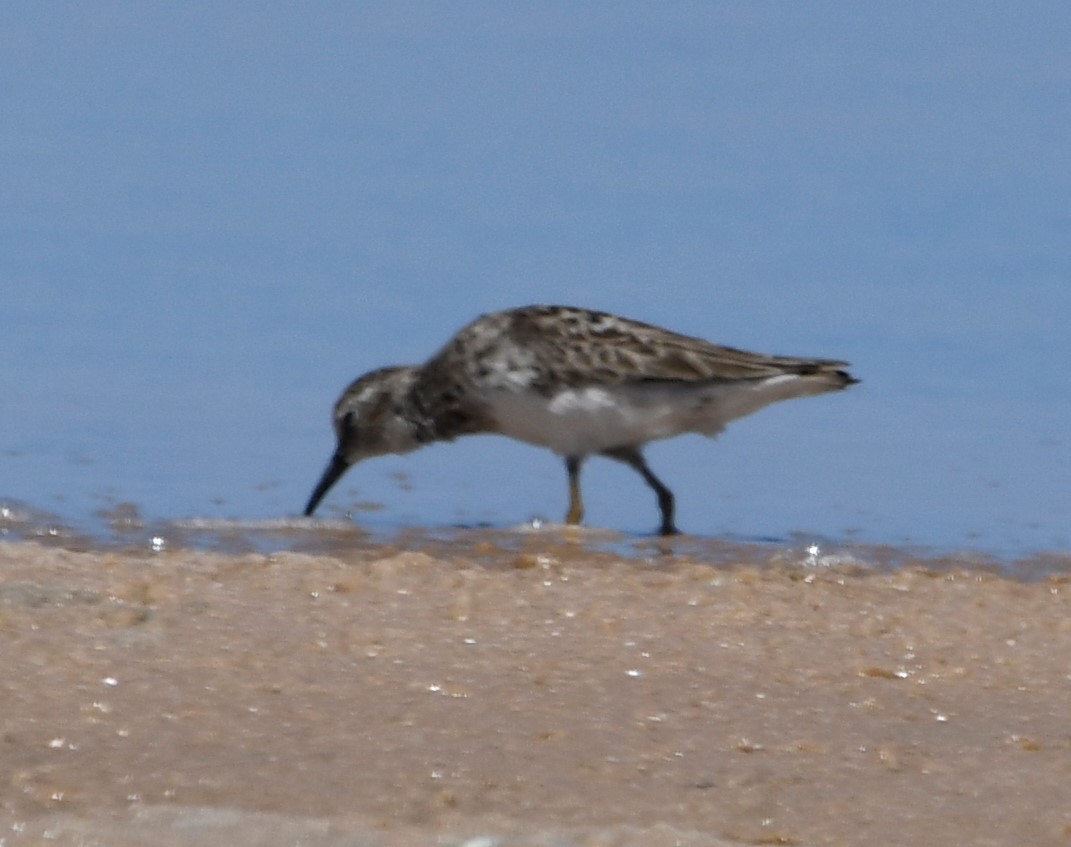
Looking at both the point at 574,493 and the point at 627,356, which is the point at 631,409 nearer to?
the point at 627,356

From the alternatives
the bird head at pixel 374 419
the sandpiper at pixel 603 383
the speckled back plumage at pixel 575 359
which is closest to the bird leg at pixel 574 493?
the sandpiper at pixel 603 383

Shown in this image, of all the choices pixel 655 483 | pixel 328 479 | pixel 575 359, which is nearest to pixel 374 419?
pixel 328 479

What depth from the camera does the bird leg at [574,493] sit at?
1146cm

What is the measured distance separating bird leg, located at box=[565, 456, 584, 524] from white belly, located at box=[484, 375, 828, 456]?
0.05 meters

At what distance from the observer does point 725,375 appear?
37.0ft

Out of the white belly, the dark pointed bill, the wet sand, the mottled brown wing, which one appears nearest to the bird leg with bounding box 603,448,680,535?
the white belly

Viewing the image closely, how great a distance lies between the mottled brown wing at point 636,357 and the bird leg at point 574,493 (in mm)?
466

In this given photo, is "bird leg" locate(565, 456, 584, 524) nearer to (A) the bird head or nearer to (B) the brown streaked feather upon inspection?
(B) the brown streaked feather

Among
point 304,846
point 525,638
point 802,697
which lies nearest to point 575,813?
point 304,846

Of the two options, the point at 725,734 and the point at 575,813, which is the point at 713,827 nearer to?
the point at 575,813

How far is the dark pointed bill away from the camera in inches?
467

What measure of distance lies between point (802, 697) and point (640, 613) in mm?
1326

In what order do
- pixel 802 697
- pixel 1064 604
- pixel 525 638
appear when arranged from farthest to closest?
1. pixel 1064 604
2. pixel 525 638
3. pixel 802 697

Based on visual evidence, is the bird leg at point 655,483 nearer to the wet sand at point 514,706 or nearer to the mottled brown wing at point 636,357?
the mottled brown wing at point 636,357
